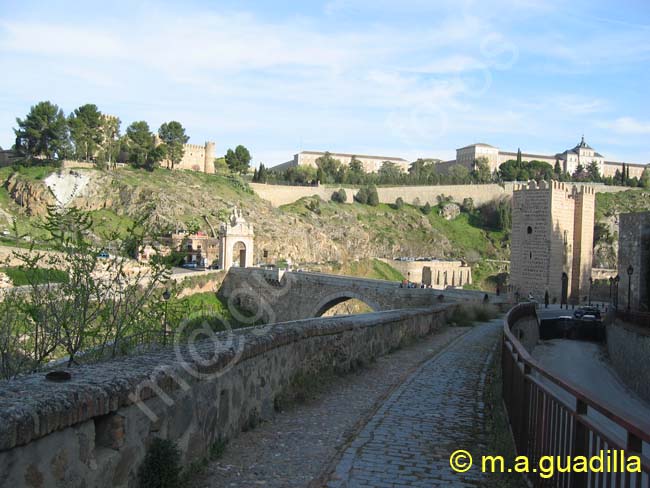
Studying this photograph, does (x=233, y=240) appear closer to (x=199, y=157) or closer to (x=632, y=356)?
(x=632, y=356)

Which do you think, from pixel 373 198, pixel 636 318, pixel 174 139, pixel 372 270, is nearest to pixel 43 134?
pixel 174 139

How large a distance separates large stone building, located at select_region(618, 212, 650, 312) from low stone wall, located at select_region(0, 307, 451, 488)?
2331cm

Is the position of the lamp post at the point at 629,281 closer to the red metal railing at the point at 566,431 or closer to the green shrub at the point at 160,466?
the red metal railing at the point at 566,431

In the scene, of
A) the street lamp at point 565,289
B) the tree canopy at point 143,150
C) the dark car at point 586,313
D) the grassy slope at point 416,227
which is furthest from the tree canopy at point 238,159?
the dark car at point 586,313

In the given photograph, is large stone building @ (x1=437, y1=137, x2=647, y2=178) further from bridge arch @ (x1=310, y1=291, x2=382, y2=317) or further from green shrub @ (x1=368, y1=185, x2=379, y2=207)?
bridge arch @ (x1=310, y1=291, x2=382, y2=317)

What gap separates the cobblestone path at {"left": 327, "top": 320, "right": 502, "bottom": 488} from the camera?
181 inches

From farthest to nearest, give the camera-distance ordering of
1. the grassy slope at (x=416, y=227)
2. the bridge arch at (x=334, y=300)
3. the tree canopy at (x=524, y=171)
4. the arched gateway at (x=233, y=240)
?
1. the tree canopy at (x=524, y=171)
2. the grassy slope at (x=416, y=227)
3. the arched gateway at (x=233, y=240)
4. the bridge arch at (x=334, y=300)

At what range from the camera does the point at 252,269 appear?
39.5 metres

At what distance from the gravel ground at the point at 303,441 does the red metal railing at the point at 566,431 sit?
1523 millimetres

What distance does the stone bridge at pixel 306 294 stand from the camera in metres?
29.8

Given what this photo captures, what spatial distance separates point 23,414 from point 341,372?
6.09 m

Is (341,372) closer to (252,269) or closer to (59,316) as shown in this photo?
(59,316)

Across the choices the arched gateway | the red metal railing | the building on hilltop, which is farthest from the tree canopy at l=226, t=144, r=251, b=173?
the red metal railing

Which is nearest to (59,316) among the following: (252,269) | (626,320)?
(626,320)
